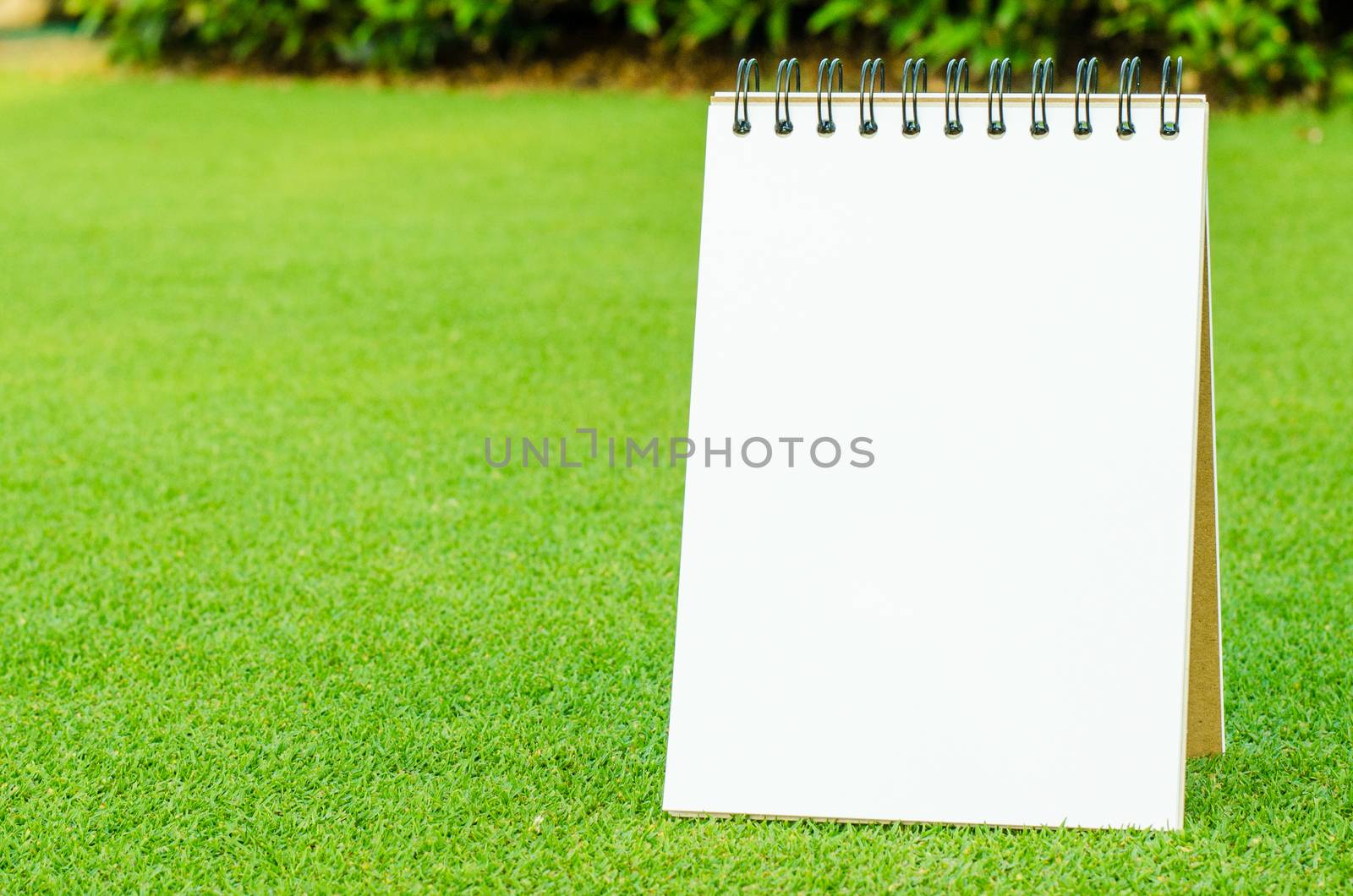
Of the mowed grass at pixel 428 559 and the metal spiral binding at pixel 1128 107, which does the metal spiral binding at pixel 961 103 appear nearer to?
the metal spiral binding at pixel 1128 107

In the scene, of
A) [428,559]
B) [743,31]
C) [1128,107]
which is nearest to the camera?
[1128,107]

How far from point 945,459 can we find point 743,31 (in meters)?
6.52

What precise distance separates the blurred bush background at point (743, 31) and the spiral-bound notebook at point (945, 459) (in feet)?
18.8

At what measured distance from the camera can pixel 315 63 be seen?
29.8 feet

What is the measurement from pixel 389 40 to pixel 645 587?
6796 mm

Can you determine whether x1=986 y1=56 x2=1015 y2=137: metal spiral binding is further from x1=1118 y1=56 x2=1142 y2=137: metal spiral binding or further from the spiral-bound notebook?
x1=1118 y1=56 x2=1142 y2=137: metal spiral binding

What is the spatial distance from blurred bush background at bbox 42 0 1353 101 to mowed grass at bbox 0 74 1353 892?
4.58 feet

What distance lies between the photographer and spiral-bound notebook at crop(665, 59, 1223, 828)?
1.83 meters

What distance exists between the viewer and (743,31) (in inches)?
314

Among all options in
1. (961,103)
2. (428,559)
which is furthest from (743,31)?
(961,103)

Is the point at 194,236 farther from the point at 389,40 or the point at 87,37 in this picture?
the point at 87,37

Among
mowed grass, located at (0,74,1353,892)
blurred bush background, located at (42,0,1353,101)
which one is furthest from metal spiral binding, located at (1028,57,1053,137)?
blurred bush background, located at (42,0,1353,101)

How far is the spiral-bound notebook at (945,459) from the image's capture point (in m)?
1.83

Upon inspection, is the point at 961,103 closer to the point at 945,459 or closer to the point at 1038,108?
the point at 1038,108
